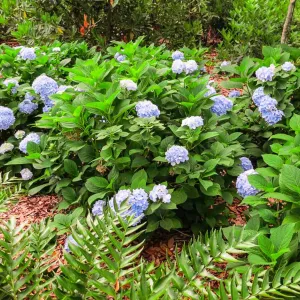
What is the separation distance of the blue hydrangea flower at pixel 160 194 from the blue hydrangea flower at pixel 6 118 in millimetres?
1603

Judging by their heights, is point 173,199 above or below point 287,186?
below

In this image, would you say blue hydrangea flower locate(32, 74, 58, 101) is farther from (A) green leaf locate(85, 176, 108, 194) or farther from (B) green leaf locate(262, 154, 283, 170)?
(B) green leaf locate(262, 154, 283, 170)

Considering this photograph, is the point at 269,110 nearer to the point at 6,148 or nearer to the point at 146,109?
the point at 146,109

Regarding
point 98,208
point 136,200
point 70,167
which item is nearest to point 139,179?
point 136,200

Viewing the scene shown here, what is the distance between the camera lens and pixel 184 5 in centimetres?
646

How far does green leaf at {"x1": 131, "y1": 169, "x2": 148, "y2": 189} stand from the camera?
2.53 meters

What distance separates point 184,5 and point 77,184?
4300 mm

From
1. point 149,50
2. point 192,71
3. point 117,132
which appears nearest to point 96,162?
point 117,132

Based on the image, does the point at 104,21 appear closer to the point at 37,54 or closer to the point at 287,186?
the point at 37,54

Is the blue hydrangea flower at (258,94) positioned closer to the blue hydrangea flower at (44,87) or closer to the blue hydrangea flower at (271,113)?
the blue hydrangea flower at (271,113)

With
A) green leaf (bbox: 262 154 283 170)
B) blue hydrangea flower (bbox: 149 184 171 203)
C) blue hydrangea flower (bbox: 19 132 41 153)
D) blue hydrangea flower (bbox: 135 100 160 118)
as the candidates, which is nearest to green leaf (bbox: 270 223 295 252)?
green leaf (bbox: 262 154 283 170)

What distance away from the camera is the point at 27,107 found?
3.62 meters

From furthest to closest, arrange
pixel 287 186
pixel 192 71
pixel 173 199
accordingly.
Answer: pixel 192 71, pixel 173 199, pixel 287 186

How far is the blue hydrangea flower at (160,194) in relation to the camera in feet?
8.11
